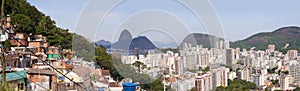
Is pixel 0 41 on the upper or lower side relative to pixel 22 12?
lower

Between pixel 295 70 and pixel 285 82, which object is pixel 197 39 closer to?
pixel 285 82

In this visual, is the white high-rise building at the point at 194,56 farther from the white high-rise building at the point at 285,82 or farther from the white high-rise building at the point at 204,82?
the white high-rise building at the point at 285,82

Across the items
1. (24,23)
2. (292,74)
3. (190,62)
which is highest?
(24,23)

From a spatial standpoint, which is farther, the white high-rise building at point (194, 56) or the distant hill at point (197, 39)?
the white high-rise building at point (194, 56)

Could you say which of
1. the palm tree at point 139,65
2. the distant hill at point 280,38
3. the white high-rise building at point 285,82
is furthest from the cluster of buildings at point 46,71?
the distant hill at point 280,38

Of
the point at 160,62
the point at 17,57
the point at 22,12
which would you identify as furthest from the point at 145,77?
the point at 22,12

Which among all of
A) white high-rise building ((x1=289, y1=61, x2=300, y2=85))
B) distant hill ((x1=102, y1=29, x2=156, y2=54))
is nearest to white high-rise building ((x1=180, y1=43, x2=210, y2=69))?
distant hill ((x1=102, y1=29, x2=156, y2=54))

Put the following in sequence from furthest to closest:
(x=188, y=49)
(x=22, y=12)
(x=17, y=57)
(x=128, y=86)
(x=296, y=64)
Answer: (x=296, y=64), (x=22, y=12), (x=17, y=57), (x=188, y=49), (x=128, y=86)

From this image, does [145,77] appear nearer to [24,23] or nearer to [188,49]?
[188,49]
